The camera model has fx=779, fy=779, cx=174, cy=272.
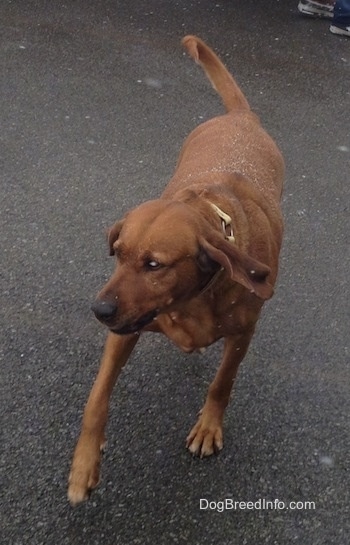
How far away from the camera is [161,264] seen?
2.23 meters

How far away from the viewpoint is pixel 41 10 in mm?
6754

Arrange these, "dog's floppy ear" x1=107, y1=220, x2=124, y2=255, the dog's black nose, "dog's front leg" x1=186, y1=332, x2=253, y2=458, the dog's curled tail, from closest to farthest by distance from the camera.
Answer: the dog's black nose → "dog's floppy ear" x1=107, y1=220, x2=124, y2=255 → "dog's front leg" x1=186, y1=332, x2=253, y2=458 → the dog's curled tail

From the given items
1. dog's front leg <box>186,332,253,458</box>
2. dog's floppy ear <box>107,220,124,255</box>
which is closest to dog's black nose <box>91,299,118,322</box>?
dog's floppy ear <box>107,220,124,255</box>

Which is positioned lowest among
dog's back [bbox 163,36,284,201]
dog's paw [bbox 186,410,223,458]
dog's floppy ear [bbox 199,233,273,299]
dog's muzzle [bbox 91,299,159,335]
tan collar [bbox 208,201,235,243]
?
dog's paw [bbox 186,410,223,458]

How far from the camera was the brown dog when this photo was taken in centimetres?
223

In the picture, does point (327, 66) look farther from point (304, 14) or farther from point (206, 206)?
point (206, 206)

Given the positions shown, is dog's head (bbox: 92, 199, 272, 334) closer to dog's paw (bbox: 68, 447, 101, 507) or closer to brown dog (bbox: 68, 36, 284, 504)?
brown dog (bbox: 68, 36, 284, 504)

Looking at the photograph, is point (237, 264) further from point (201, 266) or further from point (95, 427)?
point (95, 427)

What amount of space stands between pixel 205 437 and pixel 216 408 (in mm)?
122

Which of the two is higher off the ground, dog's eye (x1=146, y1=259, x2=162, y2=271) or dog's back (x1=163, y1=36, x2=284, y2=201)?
dog's eye (x1=146, y1=259, x2=162, y2=271)

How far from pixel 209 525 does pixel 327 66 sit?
4961 millimetres

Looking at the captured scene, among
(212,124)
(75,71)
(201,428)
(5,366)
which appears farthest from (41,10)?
(201,428)

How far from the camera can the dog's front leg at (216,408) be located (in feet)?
9.44

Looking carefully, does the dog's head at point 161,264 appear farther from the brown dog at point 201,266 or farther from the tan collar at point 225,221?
the tan collar at point 225,221
